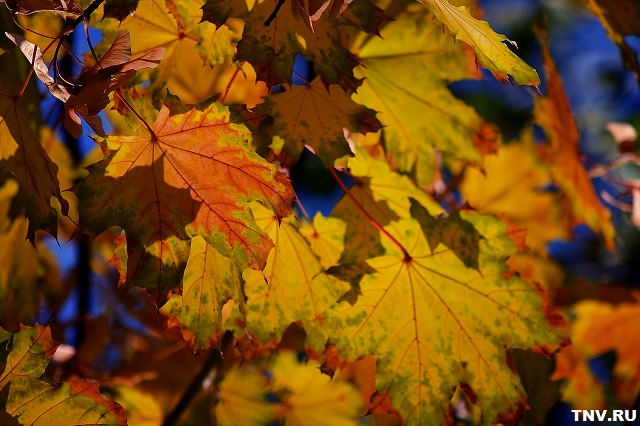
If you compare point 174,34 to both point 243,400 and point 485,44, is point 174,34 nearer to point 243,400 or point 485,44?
point 485,44

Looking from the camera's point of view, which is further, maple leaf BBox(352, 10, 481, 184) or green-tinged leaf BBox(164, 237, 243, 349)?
maple leaf BBox(352, 10, 481, 184)

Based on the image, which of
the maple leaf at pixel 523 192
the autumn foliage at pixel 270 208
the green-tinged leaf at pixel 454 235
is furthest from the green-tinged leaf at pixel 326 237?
the maple leaf at pixel 523 192

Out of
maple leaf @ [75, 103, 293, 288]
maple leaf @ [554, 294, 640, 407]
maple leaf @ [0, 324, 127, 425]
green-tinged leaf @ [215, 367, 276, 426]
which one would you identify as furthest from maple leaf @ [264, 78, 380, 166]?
maple leaf @ [554, 294, 640, 407]

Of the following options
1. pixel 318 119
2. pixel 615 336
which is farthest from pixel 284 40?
pixel 615 336

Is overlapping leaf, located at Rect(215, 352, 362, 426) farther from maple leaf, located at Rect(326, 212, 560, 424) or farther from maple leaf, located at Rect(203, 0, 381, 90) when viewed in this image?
maple leaf, located at Rect(203, 0, 381, 90)

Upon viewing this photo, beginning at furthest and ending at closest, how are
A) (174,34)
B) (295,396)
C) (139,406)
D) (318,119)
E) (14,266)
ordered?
(295,396) → (139,406) → (14,266) → (174,34) → (318,119)

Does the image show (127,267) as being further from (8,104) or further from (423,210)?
(423,210)
